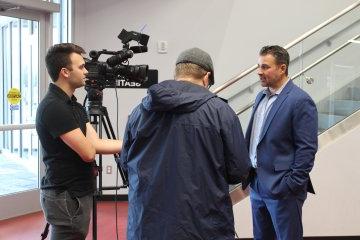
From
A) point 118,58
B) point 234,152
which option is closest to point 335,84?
point 118,58

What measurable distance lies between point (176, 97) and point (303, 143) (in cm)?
99

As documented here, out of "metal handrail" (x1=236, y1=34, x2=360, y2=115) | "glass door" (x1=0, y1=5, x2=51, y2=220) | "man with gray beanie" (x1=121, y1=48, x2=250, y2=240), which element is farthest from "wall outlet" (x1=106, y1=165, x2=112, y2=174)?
"man with gray beanie" (x1=121, y1=48, x2=250, y2=240)

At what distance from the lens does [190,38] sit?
509 cm

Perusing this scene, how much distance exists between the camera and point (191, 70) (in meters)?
1.66

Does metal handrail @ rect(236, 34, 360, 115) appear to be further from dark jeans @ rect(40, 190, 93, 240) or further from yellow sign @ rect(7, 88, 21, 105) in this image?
yellow sign @ rect(7, 88, 21, 105)

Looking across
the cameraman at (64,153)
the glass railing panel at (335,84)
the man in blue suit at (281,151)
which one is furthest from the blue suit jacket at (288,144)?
the glass railing panel at (335,84)

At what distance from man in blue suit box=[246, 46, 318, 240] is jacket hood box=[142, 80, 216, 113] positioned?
2.77 ft

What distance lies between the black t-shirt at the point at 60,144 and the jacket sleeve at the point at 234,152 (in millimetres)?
702

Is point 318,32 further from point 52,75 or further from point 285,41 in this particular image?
point 52,75

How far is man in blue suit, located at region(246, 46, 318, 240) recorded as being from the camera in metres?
2.28

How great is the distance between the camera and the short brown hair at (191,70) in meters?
1.66

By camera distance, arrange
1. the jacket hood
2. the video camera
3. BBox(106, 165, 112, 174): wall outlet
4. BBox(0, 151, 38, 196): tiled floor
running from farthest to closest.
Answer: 1. BBox(106, 165, 112, 174): wall outlet
2. BBox(0, 151, 38, 196): tiled floor
3. the video camera
4. the jacket hood

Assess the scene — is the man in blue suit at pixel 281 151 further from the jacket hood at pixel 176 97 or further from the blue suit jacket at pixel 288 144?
the jacket hood at pixel 176 97

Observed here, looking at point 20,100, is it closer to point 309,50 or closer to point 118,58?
point 118,58
